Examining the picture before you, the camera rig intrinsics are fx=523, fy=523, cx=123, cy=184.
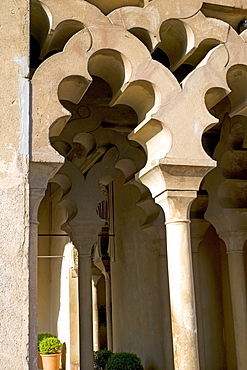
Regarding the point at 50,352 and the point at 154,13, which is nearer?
the point at 154,13

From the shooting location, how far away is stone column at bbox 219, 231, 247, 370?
6918mm

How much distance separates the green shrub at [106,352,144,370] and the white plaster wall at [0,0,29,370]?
533 centimetres

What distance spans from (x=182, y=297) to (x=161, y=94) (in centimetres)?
191

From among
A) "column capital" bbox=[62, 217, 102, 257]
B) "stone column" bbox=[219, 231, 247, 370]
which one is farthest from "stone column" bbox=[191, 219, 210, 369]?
"column capital" bbox=[62, 217, 102, 257]

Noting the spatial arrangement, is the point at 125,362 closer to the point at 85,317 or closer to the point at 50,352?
the point at 85,317

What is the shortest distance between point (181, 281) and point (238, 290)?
270 centimetres

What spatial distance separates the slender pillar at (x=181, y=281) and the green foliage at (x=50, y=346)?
10.8 m

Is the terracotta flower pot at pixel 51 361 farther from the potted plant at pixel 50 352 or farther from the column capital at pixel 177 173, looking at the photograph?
the column capital at pixel 177 173

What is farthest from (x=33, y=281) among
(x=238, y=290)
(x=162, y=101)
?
(x=238, y=290)

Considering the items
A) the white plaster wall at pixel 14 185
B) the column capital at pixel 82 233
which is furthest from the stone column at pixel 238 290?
the white plaster wall at pixel 14 185

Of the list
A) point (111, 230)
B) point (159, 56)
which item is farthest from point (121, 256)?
point (159, 56)

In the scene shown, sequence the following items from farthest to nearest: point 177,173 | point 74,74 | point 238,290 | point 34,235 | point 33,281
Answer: point 238,290 < point 177,173 < point 74,74 < point 34,235 < point 33,281

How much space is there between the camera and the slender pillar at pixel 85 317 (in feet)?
23.4

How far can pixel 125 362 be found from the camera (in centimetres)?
907
